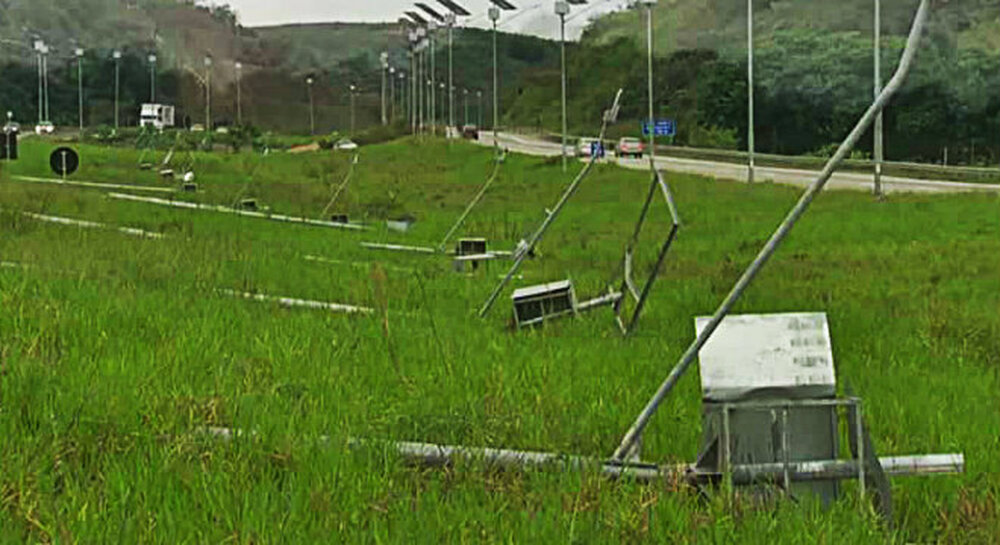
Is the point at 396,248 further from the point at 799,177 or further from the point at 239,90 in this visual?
the point at 239,90

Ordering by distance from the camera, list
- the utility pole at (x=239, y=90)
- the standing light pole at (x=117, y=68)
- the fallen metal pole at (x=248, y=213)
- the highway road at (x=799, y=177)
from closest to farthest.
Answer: the fallen metal pole at (x=248, y=213)
the highway road at (x=799, y=177)
the standing light pole at (x=117, y=68)
the utility pole at (x=239, y=90)

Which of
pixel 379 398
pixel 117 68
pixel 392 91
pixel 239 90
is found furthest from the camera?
pixel 392 91

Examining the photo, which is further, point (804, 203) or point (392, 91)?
point (392, 91)

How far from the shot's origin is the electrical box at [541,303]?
8.38 metres

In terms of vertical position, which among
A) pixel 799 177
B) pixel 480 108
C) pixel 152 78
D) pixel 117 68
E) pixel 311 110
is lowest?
pixel 799 177

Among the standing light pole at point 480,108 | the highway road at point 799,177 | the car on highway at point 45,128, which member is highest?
the standing light pole at point 480,108

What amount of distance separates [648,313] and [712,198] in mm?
22357

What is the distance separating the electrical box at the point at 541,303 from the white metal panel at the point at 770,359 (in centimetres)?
411

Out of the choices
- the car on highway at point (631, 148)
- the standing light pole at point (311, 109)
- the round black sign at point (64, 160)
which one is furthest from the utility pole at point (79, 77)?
the round black sign at point (64, 160)

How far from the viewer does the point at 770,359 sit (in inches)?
159

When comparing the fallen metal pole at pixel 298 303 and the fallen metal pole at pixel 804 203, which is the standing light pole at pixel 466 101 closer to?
the fallen metal pole at pixel 298 303

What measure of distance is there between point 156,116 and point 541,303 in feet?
236

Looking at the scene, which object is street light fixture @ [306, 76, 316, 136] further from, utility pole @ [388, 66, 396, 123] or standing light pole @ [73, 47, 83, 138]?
standing light pole @ [73, 47, 83, 138]

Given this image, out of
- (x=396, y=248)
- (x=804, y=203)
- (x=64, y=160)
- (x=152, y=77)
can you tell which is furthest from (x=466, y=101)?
(x=804, y=203)
